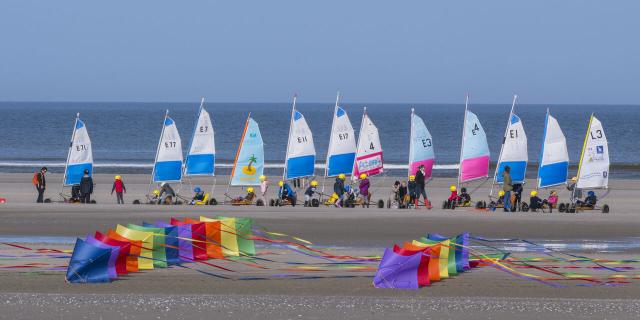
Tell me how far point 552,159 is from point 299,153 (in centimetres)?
763

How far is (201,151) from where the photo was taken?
105ft

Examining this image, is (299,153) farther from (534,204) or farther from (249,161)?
(534,204)

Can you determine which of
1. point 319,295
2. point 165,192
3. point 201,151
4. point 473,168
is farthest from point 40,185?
point 319,295

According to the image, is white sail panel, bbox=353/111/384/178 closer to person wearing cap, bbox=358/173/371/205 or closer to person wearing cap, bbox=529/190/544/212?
person wearing cap, bbox=358/173/371/205

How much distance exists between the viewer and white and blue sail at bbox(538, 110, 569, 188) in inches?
1238

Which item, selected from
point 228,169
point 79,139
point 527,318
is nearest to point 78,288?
point 527,318

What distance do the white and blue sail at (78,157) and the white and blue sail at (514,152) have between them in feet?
41.1

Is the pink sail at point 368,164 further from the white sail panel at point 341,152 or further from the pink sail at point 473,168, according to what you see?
the pink sail at point 473,168

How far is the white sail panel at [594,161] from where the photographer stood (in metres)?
30.5

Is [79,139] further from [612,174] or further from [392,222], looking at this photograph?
[612,174]

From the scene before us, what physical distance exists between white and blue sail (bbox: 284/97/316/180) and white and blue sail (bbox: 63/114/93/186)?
19.9 feet

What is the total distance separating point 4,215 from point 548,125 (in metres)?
15.8

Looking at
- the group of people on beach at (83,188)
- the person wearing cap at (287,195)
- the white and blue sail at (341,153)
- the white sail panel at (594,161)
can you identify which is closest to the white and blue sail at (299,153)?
the white and blue sail at (341,153)

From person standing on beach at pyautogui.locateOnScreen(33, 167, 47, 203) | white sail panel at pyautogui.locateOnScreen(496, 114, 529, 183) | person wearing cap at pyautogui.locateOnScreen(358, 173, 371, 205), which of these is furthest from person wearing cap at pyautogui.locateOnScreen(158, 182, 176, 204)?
white sail panel at pyautogui.locateOnScreen(496, 114, 529, 183)
